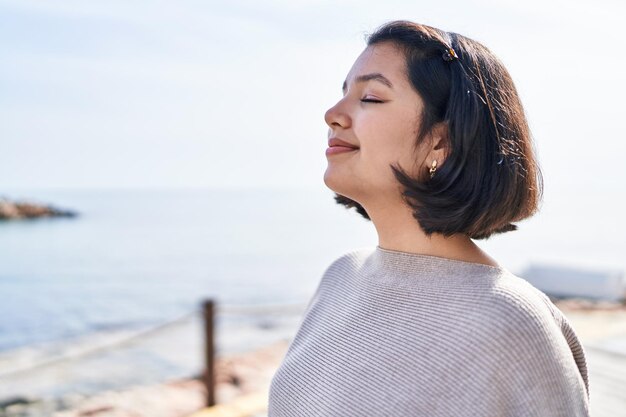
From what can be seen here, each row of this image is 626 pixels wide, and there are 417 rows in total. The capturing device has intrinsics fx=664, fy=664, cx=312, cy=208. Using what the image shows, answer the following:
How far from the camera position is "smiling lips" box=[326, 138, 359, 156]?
3.96ft

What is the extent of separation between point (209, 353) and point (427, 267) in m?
3.28

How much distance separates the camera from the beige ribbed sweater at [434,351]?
98 centimetres

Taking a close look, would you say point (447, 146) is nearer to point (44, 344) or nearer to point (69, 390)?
point (69, 390)

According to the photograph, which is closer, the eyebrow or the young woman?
the young woman

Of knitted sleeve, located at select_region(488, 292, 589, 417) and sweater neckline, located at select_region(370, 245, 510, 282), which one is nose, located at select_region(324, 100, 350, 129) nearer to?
sweater neckline, located at select_region(370, 245, 510, 282)

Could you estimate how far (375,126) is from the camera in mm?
1152

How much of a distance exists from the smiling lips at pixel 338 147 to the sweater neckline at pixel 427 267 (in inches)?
8.5

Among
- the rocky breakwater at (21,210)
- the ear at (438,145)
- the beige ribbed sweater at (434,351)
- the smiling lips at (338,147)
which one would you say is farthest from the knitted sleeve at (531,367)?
the rocky breakwater at (21,210)

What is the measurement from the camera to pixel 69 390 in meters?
6.95

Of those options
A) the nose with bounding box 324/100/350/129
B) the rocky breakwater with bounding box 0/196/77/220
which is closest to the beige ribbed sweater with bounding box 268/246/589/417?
the nose with bounding box 324/100/350/129

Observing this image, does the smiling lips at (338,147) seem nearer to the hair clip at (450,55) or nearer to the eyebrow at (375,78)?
the eyebrow at (375,78)

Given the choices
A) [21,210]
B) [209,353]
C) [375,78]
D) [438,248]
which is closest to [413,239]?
[438,248]

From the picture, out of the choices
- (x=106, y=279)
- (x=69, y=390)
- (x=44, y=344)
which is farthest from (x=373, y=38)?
(x=106, y=279)

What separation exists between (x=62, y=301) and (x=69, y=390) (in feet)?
53.1
